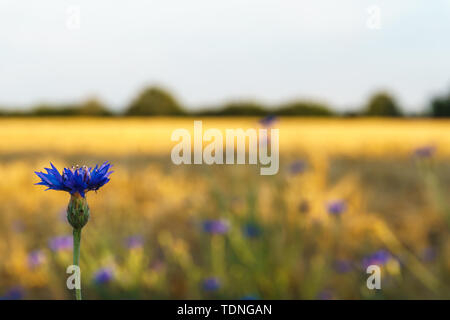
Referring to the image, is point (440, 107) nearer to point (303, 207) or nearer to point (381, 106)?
point (381, 106)

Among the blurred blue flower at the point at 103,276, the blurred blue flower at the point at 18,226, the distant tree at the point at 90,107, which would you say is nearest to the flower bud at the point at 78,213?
the blurred blue flower at the point at 103,276

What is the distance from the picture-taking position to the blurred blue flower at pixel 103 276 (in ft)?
4.30

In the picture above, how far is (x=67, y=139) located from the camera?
18.6 ft

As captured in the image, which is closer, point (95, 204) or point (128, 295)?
point (128, 295)

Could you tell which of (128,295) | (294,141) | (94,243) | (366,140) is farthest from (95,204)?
(366,140)

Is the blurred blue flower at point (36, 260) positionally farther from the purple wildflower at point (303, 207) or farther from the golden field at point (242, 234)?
the purple wildflower at point (303, 207)

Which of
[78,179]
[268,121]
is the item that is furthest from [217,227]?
[78,179]

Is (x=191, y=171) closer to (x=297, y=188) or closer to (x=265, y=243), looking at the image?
(x=297, y=188)

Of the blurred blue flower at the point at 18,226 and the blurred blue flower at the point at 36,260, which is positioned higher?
the blurred blue flower at the point at 18,226

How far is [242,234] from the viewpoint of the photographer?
1543 mm

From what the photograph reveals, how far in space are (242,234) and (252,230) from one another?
0.20 ft

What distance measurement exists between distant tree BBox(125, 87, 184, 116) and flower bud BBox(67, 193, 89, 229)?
2344cm

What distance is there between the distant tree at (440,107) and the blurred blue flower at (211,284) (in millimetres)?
18291
